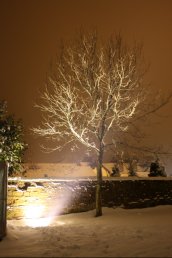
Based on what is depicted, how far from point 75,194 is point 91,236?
480 cm

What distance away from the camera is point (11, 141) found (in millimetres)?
18016

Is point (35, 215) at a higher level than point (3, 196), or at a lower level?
lower

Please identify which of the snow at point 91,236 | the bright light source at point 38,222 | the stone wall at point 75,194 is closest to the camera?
the snow at point 91,236

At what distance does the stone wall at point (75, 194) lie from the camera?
14438mm

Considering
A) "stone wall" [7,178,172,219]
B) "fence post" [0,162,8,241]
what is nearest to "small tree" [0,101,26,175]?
"stone wall" [7,178,172,219]

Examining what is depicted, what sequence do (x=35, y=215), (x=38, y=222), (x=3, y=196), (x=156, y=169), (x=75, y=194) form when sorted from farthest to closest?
1. (x=156, y=169)
2. (x=75, y=194)
3. (x=35, y=215)
4. (x=38, y=222)
5. (x=3, y=196)

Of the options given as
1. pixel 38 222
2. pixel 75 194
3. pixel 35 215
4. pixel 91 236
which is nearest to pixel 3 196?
pixel 91 236

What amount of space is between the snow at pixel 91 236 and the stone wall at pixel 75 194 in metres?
0.46

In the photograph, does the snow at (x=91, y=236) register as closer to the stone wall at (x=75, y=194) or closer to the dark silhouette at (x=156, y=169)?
the stone wall at (x=75, y=194)

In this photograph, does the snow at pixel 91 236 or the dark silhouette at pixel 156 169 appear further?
the dark silhouette at pixel 156 169

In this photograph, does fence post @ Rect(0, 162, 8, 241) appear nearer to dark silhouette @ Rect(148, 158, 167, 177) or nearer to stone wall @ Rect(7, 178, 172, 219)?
stone wall @ Rect(7, 178, 172, 219)

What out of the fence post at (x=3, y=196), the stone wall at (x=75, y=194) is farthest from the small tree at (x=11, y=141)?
the fence post at (x=3, y=196)

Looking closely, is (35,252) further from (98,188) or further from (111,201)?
(111,201)

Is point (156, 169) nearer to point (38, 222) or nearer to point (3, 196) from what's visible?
point (38, 222)
